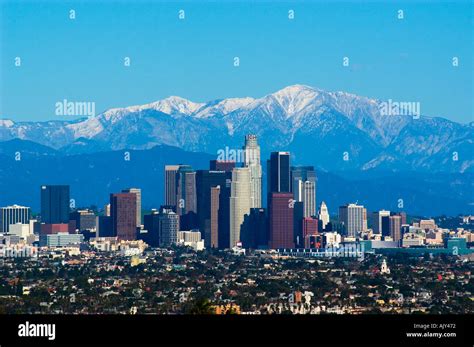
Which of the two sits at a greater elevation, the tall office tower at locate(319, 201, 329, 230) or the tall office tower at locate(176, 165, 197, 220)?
the tall office tower at locate(176, 165, 197, 220)

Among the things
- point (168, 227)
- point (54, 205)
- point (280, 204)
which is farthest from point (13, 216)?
point (280, 204)

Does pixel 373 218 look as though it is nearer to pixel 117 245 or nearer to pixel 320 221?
pixel 320 221

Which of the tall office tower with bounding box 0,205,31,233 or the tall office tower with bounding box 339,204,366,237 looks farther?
the tall office tower with bounding box 339,204,366,237

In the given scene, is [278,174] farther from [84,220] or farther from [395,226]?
[84,220]

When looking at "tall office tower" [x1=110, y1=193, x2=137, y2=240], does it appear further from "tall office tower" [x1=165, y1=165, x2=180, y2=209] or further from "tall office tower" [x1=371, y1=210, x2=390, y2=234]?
"tall office tower" [x1=371, y1=210, x2=390, y2=234]

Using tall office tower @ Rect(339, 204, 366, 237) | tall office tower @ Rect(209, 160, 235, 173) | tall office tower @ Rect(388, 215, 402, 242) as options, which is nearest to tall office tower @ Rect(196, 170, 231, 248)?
tall office tower @ Rect(209, 160, 235, 173)

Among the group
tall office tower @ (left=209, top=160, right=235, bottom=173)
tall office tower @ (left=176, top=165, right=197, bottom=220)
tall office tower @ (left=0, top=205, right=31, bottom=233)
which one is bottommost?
tall office tower @ (left=0, top=205, right=31, bottom=233)

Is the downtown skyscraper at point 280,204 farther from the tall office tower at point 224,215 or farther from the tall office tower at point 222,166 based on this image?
the tall office tower at point 222,166
